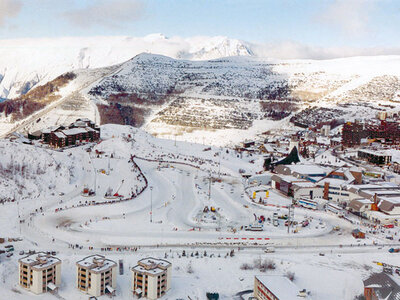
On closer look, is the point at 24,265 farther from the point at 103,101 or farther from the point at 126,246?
the point at 103,101

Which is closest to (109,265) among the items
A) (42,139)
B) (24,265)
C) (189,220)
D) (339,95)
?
(24,265)

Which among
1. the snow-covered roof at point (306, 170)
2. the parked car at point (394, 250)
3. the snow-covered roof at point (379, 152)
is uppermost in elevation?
the snow-covered roof at point (379, 152)

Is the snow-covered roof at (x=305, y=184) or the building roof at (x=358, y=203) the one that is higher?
the snow-covered roof at (x=305, y=184)

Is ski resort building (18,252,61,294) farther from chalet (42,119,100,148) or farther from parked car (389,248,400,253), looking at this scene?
chalet (42,119,100,148)

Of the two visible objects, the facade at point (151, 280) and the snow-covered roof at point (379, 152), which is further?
the snow-covered roof at point (379, 152)

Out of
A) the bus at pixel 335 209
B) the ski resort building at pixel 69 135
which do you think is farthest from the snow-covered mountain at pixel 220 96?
the bus at pixel 335 209

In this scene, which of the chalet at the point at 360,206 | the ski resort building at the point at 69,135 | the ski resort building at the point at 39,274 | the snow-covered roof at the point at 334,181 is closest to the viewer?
the ski resort building at the point at 39,274

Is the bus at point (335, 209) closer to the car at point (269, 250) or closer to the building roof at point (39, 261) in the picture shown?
the car at point (269, 250)
